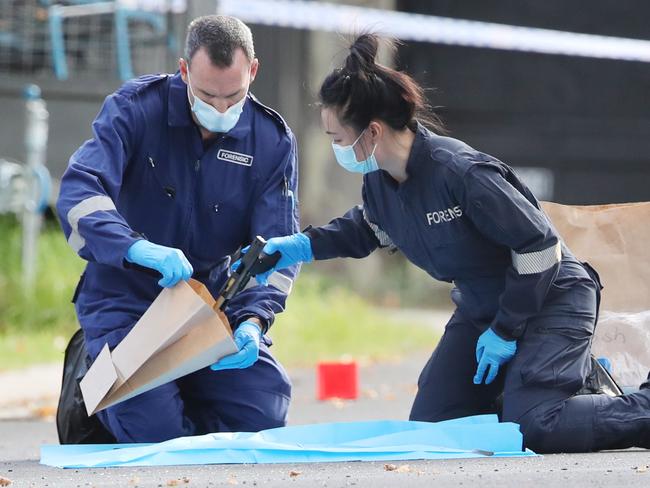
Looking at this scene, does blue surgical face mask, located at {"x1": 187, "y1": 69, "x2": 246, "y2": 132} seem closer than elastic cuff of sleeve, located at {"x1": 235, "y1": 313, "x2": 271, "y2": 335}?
Yes

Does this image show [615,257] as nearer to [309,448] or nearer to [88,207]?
[309,448]

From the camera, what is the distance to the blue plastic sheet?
13.8ft

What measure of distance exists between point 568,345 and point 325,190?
25.1ft

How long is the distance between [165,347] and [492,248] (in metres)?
1.08

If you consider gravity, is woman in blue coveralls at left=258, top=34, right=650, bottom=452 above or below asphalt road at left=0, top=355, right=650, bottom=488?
above

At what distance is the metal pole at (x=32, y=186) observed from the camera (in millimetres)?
8852

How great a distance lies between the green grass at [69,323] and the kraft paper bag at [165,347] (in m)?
3.41

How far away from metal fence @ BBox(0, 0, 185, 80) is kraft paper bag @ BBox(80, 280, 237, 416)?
19.4ft

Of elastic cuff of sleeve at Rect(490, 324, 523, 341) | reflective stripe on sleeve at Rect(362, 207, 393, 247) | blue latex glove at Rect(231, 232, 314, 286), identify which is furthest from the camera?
reflective stripe on sleeve at Rect(362, 207, 393, 247)

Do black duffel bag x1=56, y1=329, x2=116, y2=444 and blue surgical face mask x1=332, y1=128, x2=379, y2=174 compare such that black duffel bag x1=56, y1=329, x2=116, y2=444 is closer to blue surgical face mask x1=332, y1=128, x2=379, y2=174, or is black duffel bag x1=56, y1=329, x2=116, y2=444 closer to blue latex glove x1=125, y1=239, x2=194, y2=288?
blue latex glove x1=125, y1=239, x2=194, y2=288

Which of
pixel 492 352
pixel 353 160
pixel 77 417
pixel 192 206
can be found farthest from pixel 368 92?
pixel 77 417

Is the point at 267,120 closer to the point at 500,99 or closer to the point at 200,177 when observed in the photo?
the point at 200,177

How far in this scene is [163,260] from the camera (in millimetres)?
4277

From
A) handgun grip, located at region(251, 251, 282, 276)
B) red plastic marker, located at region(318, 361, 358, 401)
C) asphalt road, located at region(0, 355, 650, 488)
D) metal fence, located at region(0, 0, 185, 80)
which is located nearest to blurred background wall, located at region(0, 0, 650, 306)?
metal fence, located at region(0, 0, 185, 80)
